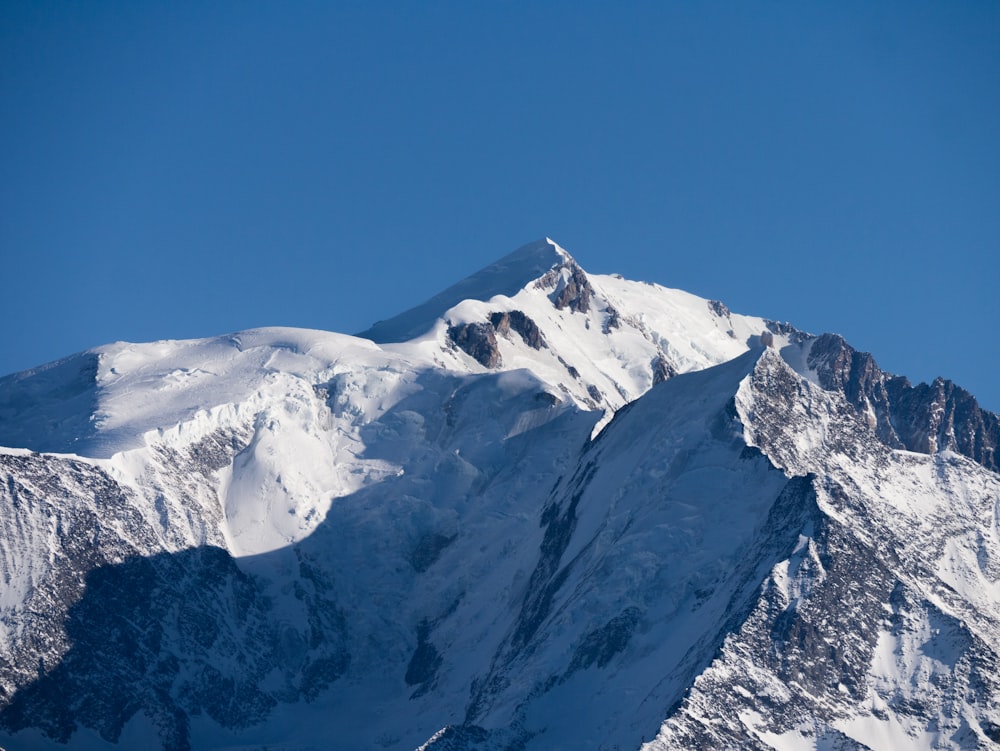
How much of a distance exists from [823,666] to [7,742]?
217 ft

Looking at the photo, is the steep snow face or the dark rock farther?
the dark rock

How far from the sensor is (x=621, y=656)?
619 ft

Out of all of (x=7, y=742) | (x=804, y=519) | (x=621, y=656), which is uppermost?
(x=804, y=519)

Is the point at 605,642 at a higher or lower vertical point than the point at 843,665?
higher

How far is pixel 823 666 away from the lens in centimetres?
17950

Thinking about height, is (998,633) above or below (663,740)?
above

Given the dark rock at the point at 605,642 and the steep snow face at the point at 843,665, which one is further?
the dark rock at the point at 605,642

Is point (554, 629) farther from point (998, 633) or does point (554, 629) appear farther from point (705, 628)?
point (998, 633)

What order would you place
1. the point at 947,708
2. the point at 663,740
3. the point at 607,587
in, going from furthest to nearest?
the point at 607,587
the point at 947,708
the point at 663,740

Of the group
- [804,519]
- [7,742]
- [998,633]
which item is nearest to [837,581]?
[804,519]

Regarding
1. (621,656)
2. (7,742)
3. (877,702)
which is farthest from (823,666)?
(7,742)

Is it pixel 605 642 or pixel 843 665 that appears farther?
pixel 605 642

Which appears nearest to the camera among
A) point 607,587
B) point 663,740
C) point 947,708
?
point 663,740

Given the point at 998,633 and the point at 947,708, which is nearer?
the point at 947,708
